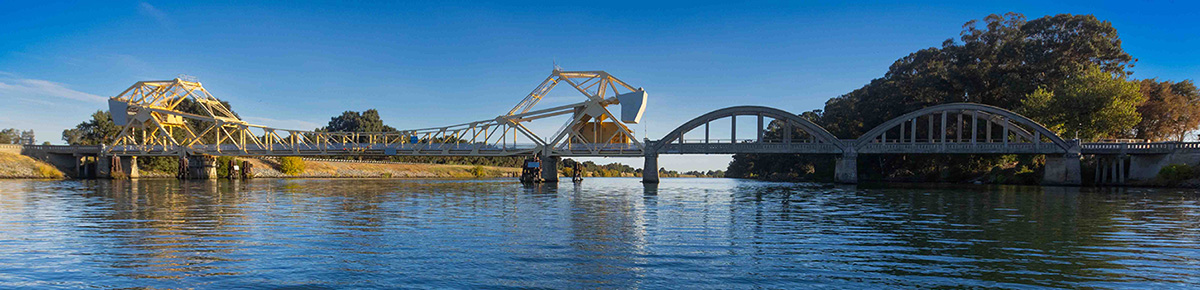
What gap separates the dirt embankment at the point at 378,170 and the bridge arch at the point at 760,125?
66.7 metres

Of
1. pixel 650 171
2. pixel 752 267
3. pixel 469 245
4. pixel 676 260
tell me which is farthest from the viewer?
pixel 650 171

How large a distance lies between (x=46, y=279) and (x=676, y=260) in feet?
41.9

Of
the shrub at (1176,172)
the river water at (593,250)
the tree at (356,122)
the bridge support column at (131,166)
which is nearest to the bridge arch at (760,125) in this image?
the shrub at (1176,172)

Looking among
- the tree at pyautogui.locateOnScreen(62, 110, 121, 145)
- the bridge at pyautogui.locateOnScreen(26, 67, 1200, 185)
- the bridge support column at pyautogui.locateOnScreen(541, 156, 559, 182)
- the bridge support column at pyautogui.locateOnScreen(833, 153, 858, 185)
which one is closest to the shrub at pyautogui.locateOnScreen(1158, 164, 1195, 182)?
the bridge at pyautogui.locateOnScreen(26, 67, 1200, 185)

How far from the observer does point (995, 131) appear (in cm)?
9106

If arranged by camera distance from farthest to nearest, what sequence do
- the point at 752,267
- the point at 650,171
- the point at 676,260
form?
1. the point at 650,171
2. the point at 676,260
3. the point at 752,267

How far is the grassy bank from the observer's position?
90169mm

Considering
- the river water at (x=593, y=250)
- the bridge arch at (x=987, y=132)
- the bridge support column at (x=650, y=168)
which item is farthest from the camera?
the bridge support column at (x=650, y=168)

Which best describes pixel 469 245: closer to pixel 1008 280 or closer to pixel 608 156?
pixel 1008 280

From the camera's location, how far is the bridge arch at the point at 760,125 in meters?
84.2

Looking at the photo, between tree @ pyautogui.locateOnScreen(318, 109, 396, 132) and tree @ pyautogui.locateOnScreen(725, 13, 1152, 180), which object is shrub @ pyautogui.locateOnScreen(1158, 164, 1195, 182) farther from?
tree @ pyautogui.locateOnScreen(318, 109, 396, 132)

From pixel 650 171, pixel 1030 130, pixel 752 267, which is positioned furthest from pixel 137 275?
pixel 1030 130

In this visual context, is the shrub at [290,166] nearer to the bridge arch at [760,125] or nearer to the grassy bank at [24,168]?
the grassy bank at [24,168]

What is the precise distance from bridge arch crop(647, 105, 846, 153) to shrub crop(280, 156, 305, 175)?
77.1 meters
